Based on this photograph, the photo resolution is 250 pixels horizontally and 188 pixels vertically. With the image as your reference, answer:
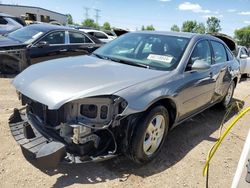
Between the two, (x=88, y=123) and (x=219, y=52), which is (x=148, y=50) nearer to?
(x=88, y=123)

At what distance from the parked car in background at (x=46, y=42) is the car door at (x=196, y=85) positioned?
4.47m

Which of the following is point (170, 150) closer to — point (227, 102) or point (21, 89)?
point (21, 89)

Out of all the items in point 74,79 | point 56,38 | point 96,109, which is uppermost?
point 56,38

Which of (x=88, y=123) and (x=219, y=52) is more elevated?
(x=219, y=52)

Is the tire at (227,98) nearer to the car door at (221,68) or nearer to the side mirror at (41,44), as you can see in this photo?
the car door at (221,68)

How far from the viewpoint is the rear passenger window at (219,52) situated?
16.5ft

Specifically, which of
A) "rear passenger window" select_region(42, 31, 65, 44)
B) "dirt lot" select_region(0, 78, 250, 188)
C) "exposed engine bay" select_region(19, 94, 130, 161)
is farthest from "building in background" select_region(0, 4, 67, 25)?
"exposed engine bay" select_region(19, 94, 130, 161)

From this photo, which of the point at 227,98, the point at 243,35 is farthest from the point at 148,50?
the point at 243,35

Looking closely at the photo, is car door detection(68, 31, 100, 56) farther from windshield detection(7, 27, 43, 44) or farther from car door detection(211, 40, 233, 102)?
car door detection(211, 40, 233, 102)

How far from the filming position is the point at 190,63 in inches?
156

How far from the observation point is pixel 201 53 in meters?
4.43

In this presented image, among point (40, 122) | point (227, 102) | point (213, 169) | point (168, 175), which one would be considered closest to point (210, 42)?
point (227, 102)

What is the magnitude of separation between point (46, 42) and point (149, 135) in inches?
203

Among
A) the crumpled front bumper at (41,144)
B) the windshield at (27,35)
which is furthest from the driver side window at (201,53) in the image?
the windshield at (27,35)
